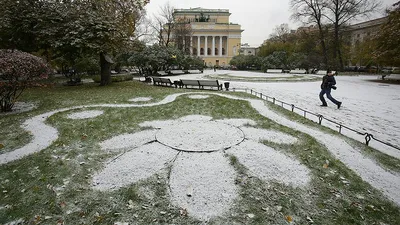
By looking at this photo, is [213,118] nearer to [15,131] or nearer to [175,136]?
[175,136]

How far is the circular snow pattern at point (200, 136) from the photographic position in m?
5.36

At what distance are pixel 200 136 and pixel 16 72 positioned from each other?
310 inches

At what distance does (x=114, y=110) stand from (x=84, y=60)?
1325 cm

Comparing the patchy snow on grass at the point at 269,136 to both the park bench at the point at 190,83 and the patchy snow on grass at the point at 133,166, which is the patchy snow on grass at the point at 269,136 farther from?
the park bench at the point at 190,83

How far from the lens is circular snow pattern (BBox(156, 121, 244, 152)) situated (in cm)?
536

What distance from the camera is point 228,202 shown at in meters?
3.36

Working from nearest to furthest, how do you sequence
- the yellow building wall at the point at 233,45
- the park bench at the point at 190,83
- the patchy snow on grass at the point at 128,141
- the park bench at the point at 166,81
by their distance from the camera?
the patchy snow on grass at the point at 128,141
the park bench at the point at 190,83
the park bench at the point at 166,81
the yellow building wall at the point at 233,45

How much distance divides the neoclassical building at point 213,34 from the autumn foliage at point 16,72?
6240 centimetres

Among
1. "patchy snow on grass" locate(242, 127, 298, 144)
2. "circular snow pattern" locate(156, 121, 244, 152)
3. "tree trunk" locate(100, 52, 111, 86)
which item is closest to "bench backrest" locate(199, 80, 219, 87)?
"tree trunk" locate(100, 52, 111, 86)

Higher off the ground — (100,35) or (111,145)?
(100,35)

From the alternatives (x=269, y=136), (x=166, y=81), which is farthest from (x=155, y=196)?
(x=166, y=81)

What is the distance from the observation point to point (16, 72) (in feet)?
27.7

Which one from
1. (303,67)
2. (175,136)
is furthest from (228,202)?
(303,67)

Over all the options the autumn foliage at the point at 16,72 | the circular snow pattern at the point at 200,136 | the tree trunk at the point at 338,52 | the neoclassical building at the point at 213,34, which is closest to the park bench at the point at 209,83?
the circular snow pattern at the point at 200,136
